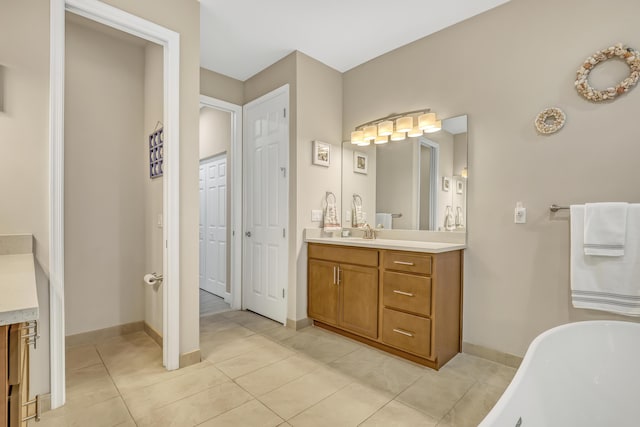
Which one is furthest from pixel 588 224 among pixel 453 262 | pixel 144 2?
pixel 144 2

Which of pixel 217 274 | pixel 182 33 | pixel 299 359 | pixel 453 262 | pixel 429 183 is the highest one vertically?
pixel 182 33

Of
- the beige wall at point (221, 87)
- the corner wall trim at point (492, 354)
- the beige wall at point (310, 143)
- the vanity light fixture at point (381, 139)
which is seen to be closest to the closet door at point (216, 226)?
the beige wall at point (221, 87)

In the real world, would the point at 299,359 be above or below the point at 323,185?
below

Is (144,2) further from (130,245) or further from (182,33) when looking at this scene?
(130,245)

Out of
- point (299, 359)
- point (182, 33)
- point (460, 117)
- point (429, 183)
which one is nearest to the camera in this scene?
point (182, 33)

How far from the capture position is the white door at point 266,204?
326 centimetres

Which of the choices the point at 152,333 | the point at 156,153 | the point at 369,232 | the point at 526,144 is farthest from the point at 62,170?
the point at 526,144

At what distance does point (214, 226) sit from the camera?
4453 mm

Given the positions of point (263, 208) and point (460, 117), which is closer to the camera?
point (460, 117)

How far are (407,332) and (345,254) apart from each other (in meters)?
0.84

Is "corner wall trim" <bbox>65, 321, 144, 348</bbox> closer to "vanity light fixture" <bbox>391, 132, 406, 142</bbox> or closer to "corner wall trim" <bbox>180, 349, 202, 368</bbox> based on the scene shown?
"corner wall trim" <bbox>180, 349, 202, 368</bbox>

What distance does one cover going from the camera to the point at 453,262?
2.47 meters

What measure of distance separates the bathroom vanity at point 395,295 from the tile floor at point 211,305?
4.51 feet

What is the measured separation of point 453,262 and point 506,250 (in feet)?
1.30
